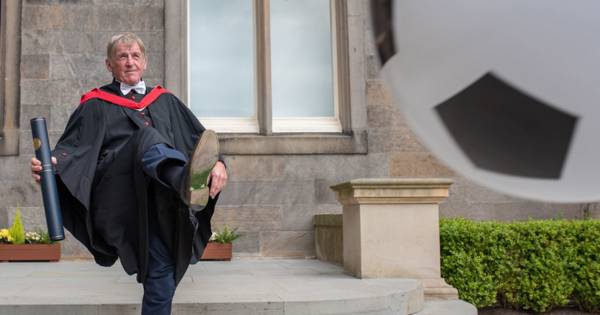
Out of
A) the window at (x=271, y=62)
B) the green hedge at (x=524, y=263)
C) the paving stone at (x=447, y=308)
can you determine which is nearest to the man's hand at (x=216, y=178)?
the paving stone at (x=447, y=308)

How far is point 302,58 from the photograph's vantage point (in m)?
9.16

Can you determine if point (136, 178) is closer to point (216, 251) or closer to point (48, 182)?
point (48, 182)

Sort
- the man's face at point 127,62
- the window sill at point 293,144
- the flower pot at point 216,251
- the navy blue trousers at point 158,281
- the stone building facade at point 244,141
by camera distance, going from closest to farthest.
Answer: the navy blue trousers at point 158,281, the man's face at point 127,62, the flower pot at point 216,251, the stone building facade at point 244,141, the window sill at point 293,144

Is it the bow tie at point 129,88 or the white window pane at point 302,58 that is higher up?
the white window pane at point 302,58

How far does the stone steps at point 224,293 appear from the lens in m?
4.16

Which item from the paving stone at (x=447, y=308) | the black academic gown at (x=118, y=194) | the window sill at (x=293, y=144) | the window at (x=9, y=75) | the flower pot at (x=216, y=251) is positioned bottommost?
the paving stone at (x=447, y=308)

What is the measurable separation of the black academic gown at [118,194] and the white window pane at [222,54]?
553 centimetres

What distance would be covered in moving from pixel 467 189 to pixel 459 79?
7.79 metres

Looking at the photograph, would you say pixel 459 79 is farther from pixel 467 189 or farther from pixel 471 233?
pixel 467 189

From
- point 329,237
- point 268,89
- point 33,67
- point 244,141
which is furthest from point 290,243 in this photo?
point 33,67

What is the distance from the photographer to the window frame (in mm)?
8453

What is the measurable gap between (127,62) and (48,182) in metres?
0.79

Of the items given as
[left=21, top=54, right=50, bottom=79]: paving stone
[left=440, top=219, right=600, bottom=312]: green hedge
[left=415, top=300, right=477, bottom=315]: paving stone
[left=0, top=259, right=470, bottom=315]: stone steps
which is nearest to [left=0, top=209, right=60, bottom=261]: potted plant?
[left=0, top=259, right=470, bottom=315]: stone steps

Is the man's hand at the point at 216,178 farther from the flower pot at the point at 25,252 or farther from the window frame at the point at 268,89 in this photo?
the flower pot at the point at 25,252
